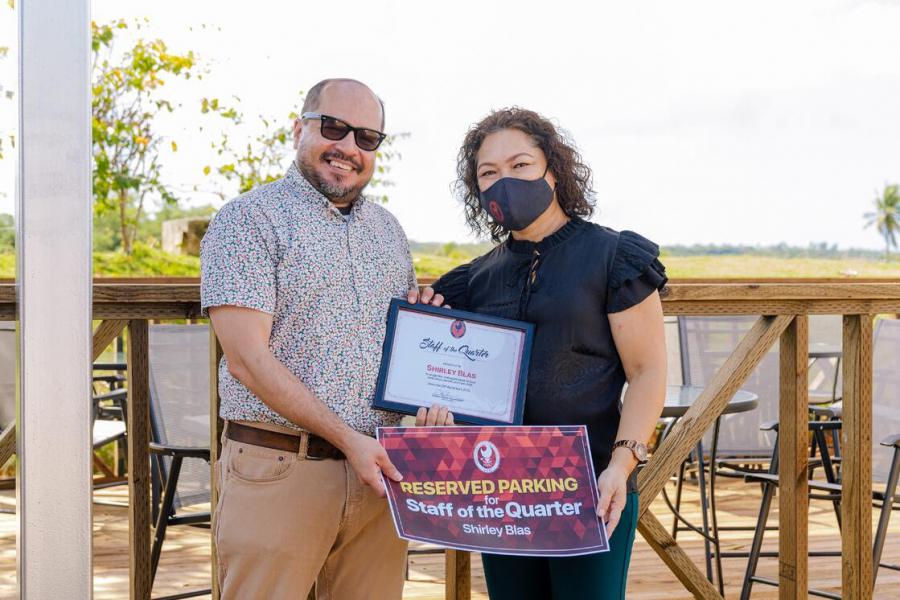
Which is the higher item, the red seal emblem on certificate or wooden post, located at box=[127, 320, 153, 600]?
the red seal emblem on certificate

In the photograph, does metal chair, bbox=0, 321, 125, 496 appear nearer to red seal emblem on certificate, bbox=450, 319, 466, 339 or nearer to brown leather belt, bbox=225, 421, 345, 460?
brown leather belt, bbox=225, 421, 345, 460

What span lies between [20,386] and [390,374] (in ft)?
2.16

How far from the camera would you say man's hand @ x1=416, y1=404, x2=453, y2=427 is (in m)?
1.87

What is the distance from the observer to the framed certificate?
1.88 meters

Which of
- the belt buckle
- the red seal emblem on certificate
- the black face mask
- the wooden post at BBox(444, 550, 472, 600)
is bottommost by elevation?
the wooden post at BBox(444, 550, 472, 600)

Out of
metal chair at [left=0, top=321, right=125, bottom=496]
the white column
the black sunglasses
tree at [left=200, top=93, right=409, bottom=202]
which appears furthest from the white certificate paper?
tree at [left=200, top=93, right=409, bottom=202]

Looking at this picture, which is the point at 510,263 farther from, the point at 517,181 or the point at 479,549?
the point at 479,549

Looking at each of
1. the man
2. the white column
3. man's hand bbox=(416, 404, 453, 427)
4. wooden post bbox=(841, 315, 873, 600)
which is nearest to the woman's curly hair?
the man

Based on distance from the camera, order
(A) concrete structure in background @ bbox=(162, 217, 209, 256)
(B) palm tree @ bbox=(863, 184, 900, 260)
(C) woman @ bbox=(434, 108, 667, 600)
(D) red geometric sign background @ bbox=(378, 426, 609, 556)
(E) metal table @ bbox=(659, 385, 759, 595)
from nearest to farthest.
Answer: (D) red geometric sign background @ bbox=(378, 426, 609, 556) < (C) woman @ bbox=(434, 108, 667, 600) < (E) metal table @ bbox=(659, 385, 759, 595) < (A) concrete structure in background @ bbox=(162, 217, 209, 256) < (B) palm tree @ bbox=(863, 184, 900, 260)

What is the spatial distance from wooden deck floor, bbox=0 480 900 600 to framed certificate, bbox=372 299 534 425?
1.92 meters

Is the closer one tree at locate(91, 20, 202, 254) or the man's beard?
the man's beard

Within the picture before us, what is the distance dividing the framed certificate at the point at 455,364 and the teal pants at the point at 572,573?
0.94ft

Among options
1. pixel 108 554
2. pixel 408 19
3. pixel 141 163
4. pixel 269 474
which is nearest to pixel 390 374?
pixel 269 474

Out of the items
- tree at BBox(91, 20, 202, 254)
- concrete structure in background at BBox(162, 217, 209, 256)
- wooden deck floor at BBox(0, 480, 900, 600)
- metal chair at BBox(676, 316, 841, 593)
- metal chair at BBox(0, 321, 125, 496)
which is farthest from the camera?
concrete structure in background at BBox(162, 217, 209, 256)
